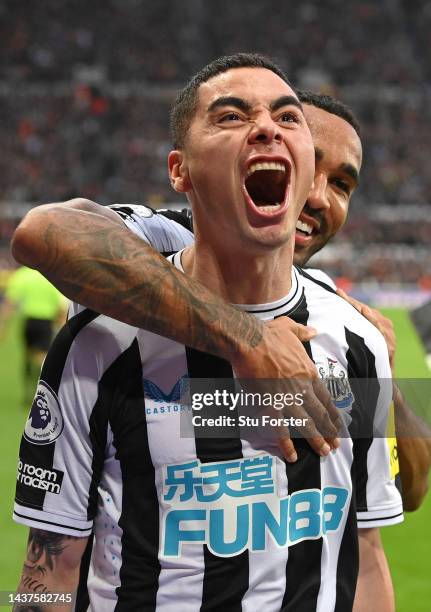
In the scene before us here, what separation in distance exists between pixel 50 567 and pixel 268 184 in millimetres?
1045

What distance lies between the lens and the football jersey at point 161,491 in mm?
1755

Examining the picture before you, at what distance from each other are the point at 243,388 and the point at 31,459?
510 millimetres

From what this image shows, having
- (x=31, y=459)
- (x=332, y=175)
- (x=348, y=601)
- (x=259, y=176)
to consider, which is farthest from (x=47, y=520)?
(x=332, y=175)

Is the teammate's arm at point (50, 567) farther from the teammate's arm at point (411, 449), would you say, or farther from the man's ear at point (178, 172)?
the teammate's arm at point (411, 449)

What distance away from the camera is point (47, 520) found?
5.90 ft

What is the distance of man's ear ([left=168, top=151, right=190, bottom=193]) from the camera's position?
1911 mm

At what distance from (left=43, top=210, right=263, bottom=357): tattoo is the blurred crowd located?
915 inches

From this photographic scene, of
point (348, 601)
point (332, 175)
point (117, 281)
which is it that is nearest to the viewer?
point (117, 281)

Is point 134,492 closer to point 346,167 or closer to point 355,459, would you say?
point 355,459

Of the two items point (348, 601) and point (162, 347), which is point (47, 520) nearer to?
point (162, 347)

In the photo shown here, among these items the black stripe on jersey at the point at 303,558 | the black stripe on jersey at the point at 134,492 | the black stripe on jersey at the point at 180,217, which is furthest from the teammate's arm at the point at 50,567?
the black stripe on jersey at the point at 180,217

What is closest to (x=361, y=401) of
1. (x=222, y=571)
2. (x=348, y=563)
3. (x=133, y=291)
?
(x=348, y=563)

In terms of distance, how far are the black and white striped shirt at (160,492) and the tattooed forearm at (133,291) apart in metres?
0.11

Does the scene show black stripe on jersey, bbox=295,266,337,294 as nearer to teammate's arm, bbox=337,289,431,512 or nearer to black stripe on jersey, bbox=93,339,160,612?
teammate's arm, bbox=337,289,431,512
